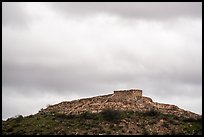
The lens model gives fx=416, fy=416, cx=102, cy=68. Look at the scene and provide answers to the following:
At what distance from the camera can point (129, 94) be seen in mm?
59156

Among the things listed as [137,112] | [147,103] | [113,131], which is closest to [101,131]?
[113,131]

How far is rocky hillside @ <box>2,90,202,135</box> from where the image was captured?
49.5 m

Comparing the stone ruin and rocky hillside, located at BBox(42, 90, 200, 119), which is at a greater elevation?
the stone ruin

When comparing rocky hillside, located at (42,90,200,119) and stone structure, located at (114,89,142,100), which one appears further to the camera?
stone structure, located at (114,89,142,100)

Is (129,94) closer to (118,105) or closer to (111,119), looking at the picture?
(118,105)

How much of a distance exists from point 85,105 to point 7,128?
1191cm

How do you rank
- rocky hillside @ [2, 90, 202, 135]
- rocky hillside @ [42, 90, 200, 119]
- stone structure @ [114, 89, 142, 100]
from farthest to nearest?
stone structure @ [114, 89, 142, 100]
rocky hillside @ [42, 90, 200, 119]
rocky hillside @ [2, 90, 202, 135]

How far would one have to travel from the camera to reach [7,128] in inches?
2096

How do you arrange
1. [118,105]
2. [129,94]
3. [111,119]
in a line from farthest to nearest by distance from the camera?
1. [129,94]
2. [118,105]
3. [111,119]

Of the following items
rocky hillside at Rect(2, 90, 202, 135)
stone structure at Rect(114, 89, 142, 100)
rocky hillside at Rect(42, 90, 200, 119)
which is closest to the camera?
rocky hillside at Rect(2, 90, 202, 135)

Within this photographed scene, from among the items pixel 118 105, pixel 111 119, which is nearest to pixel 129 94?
pixel 118 105

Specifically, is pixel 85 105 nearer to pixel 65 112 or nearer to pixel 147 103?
pixel 65 112

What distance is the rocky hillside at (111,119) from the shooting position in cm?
4947

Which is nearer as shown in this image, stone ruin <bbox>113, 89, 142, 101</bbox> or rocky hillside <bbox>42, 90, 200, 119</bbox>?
rocky hillside <bbox>42, 90, 200, 119</bbox>
